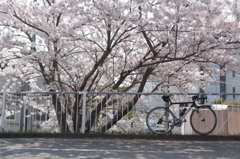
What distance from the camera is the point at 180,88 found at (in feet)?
43.8

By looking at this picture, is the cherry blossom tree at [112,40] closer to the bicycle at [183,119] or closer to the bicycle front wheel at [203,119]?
the bicycle at [183,119]

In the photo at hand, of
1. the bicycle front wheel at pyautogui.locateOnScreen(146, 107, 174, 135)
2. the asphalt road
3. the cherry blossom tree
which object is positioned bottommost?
the asphalt road

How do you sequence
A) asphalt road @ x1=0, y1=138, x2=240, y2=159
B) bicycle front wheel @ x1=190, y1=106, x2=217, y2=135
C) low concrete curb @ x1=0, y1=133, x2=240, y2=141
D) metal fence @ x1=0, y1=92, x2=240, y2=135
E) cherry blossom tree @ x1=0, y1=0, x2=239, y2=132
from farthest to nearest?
metal fence @ x1=0, y1=92, x2=240, y2=135, cherry blossom tree @ x1=0, y1=0, x2=239, y2=132, low concrete curb @ x1=0, y1=133, x2=240, y2=141, bicycle front wheel @ x1=190, y1=106, x2=217, y2=135, asphalt road @ x1=0, y1=138, x2=240, y2=159

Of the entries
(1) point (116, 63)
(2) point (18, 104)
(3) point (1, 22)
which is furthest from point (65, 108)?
(3) point (1, 22)

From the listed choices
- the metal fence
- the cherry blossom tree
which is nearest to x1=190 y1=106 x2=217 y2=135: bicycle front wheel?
the metal fence

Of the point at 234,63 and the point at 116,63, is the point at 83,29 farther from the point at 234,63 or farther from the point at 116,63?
the point at 234,63

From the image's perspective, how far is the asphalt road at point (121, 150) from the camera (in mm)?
5617

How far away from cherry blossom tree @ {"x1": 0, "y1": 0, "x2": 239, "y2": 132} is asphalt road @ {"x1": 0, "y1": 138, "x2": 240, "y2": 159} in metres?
2.66

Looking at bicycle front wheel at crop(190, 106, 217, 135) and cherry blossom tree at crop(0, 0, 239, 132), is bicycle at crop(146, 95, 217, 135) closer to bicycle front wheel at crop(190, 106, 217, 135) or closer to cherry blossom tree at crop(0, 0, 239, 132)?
bicycle front wheel at crop(190, 106, 217, 135)

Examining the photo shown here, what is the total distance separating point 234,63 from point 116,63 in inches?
173

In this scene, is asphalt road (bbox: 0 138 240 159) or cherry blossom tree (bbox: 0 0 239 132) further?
cherry blossom tree (bbox: 0 0 239 132)

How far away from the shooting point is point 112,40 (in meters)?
10.2

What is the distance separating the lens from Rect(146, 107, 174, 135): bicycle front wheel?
8.18m

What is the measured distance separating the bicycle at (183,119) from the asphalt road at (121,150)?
1.74ft
